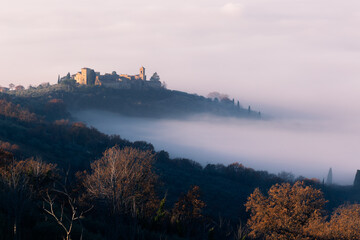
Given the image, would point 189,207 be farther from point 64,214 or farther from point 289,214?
point 64,214

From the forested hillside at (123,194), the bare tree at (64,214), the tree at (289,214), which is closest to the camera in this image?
the bare tree at (64,214)

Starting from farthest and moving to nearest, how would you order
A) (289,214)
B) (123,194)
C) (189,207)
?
(189,207) < (289,214) < (123,194)

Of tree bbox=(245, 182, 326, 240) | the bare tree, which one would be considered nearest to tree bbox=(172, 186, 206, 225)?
tree bbox=(245, 182, 326, 240)

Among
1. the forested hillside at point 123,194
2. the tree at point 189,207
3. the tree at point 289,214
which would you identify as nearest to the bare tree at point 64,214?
the forested hillside at point 123,194

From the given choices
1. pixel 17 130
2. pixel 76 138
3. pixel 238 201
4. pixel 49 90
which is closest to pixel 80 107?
pixel 49 90

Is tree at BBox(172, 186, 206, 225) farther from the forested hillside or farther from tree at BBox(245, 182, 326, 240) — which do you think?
tree at BBox(245, 182, 326, 240)

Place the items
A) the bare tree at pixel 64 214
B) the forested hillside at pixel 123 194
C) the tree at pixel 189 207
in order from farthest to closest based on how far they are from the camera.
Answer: the tree at pixel 189 207 < the forested hillside at pixel 123 194 < the bare tree at pixel 64 214

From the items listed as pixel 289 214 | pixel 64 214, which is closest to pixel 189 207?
pixel 289 214

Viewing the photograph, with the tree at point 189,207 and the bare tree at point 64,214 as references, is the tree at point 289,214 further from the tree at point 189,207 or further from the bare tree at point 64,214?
the bare tree at point 64,214

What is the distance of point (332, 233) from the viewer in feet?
77.0

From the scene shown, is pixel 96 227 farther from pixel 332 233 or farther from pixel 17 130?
pixel 17 130

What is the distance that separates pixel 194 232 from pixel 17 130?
78.3 meters

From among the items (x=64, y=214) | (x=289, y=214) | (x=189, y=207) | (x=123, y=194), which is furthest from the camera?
(x=189, y=207)

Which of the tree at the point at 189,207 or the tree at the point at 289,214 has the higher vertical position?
the tree at the point at 289,214
